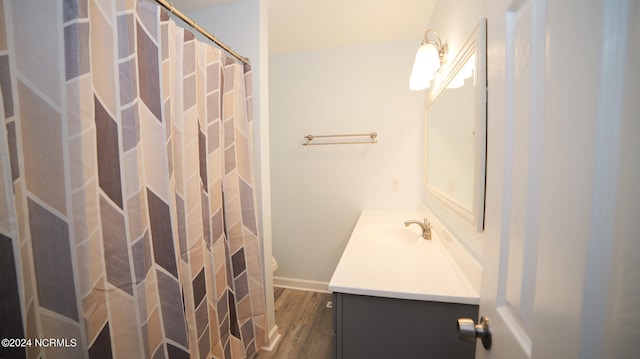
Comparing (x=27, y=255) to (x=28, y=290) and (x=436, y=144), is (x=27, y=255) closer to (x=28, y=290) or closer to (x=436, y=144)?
(x=28, y=290)

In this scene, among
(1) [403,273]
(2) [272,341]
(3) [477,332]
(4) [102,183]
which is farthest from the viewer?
(2) [272,341]

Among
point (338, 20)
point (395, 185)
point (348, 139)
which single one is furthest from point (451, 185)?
point (338, 20)

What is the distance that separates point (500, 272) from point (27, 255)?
45.5 inches

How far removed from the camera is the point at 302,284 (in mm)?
2152

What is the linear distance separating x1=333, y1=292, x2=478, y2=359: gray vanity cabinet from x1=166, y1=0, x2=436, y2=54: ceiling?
5.70ft

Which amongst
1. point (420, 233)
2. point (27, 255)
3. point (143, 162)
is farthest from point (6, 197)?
point (420, 233)

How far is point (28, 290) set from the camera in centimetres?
56

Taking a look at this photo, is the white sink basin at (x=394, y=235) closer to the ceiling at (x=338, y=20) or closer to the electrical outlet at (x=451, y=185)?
the electrical outlet at (x=451, y=185)

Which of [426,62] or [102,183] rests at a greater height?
[426,62]

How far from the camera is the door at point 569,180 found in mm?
226

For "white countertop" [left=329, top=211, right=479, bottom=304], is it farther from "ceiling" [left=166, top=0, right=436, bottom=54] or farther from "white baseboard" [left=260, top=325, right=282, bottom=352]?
"ceiling" [left=166, top=0, right=436, bottom=54]

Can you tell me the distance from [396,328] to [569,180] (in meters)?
0.75

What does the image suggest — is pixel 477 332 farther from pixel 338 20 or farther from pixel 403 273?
pixel 338 20

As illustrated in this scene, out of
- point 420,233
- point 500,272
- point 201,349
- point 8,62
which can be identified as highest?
point 8,62
